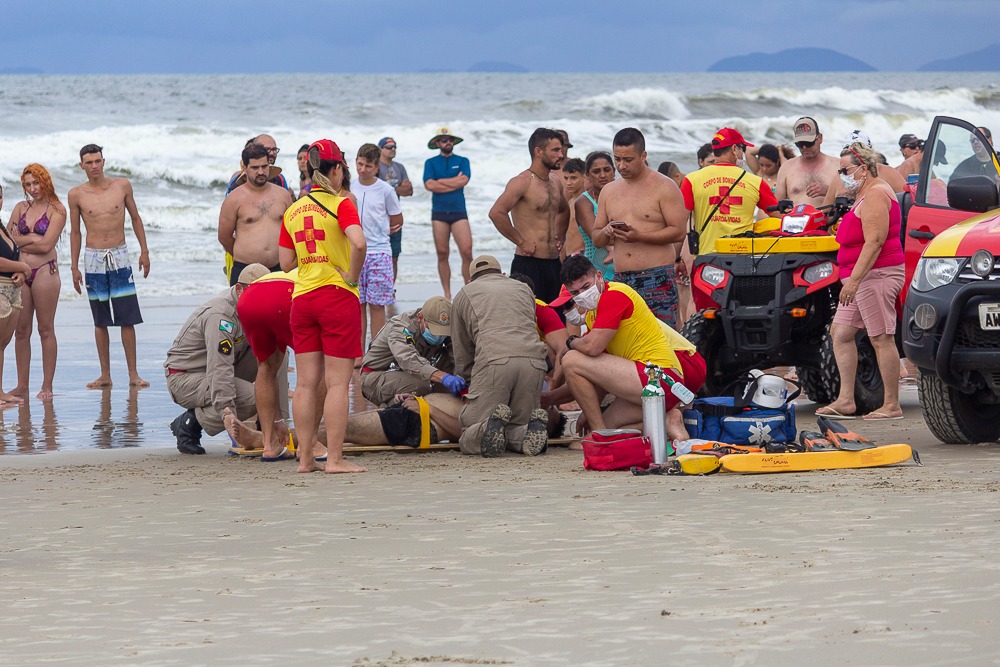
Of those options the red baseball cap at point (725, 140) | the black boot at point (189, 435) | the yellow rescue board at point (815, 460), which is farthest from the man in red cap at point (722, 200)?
the black boot at point (189, 435)

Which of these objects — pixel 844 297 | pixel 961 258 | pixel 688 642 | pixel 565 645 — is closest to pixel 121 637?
pixel 565 645

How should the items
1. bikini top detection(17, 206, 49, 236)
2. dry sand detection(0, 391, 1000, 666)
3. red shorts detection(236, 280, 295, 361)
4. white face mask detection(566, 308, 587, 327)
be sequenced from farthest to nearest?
bikini top detection(17, 206, 49, 236), white face mask detection(566, 308, 587, 327), red shorts detection(236, 280, 295, 361), dry sand detection(0, 391, 1000, 666)

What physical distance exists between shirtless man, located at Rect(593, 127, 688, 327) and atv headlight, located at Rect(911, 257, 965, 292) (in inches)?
82.4

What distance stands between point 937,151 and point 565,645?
217 inches

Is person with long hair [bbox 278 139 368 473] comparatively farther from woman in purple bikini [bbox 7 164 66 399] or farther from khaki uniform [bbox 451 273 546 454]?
woman in purple bikini [bbox 7 164 66 399]

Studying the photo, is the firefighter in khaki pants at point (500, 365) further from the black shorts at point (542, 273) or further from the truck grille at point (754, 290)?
the black shorts at point (542, 273)

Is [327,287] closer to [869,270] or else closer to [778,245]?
[778,245]

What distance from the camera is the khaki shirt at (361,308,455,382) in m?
8.28

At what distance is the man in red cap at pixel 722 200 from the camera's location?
31.9ft

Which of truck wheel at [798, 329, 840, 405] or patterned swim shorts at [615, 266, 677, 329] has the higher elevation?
patterned swim shorts at [615, 266, 677, 329]

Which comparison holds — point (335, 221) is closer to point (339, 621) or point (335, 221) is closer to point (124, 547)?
point (124, 547)

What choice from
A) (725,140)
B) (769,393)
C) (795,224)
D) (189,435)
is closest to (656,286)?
(795,224)

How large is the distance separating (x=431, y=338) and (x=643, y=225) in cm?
182

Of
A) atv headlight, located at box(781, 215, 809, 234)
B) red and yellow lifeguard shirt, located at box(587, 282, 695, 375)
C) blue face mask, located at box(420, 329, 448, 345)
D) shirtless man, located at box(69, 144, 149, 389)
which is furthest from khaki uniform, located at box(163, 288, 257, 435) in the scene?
atv headlight, located at box(781, 215, 809, 234)
